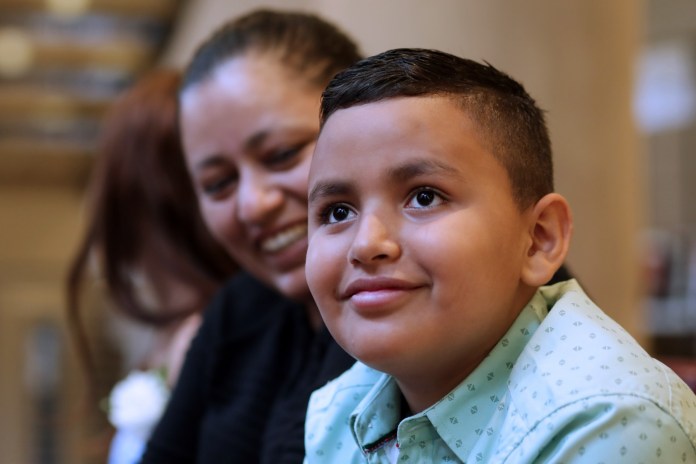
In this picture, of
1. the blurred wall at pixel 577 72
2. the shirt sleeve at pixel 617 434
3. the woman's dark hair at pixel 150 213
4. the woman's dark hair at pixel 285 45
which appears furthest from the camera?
the woman's dark hair at pixel 150 213

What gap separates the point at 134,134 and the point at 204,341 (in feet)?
3.20

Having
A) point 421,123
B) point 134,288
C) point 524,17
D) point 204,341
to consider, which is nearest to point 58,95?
point 134,288

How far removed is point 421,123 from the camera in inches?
31.2

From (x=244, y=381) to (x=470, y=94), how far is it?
2.30ft

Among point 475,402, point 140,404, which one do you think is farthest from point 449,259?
point 140,404

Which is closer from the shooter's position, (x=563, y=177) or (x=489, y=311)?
(x=489, y=311)

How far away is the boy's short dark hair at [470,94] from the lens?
2.66 ft

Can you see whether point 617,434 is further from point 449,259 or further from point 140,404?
point 140,404

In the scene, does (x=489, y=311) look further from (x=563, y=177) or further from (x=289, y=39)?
(x=563, y=177)

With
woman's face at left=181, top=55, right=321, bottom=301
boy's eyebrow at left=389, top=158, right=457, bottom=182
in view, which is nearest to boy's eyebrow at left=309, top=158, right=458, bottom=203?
boy's eyebrow at left=389, top=158, right=457, bottom=182

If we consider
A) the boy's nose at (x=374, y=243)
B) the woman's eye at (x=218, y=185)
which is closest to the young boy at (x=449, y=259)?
the boy's nose at (x=374, y=243)

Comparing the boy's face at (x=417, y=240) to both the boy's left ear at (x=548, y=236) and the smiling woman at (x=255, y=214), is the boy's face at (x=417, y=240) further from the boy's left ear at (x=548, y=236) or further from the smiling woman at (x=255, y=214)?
the smiling woman at (x=255, y=214)

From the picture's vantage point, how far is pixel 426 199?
0.79 m

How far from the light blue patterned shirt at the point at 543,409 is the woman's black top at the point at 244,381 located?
0.94ft
